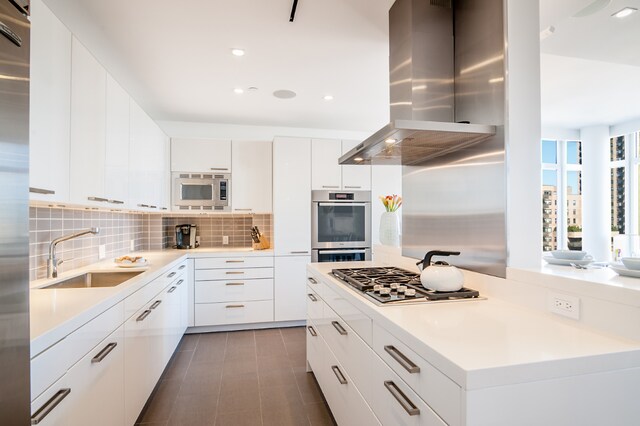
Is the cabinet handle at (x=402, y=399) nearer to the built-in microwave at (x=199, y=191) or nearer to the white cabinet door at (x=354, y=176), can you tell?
the white cabinet door at (x=354, y=176)

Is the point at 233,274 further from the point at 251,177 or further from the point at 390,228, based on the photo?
the point at 390,228

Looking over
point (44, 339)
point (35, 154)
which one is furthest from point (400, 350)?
point (35, 154)

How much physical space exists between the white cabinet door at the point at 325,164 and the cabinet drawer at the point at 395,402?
2889 millimetres

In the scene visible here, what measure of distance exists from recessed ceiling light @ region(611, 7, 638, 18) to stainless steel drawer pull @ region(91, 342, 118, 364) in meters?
3.49

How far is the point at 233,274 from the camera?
12.7ft

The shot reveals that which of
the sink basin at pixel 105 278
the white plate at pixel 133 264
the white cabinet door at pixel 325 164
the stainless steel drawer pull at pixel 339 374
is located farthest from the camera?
the white cabinet door at pixel 325 164

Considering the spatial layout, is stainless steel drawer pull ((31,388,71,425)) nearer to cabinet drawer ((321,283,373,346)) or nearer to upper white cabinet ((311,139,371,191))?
cabinet drawer ((321,283,373,346))

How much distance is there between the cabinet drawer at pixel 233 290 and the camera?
3.80m

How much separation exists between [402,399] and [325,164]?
3.23 metres

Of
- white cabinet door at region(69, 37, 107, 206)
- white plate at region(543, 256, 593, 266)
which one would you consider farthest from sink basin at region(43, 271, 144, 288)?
white plate at region(543, 256, 593, 266)

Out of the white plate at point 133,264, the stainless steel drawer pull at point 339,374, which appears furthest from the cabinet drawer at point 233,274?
the stainless steel drawer pull at point 339,374

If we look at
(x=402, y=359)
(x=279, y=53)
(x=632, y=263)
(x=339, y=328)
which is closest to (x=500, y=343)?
(x=402, y=359)

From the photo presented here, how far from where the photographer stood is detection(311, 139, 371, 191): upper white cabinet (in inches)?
161

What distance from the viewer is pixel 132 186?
109 inches
